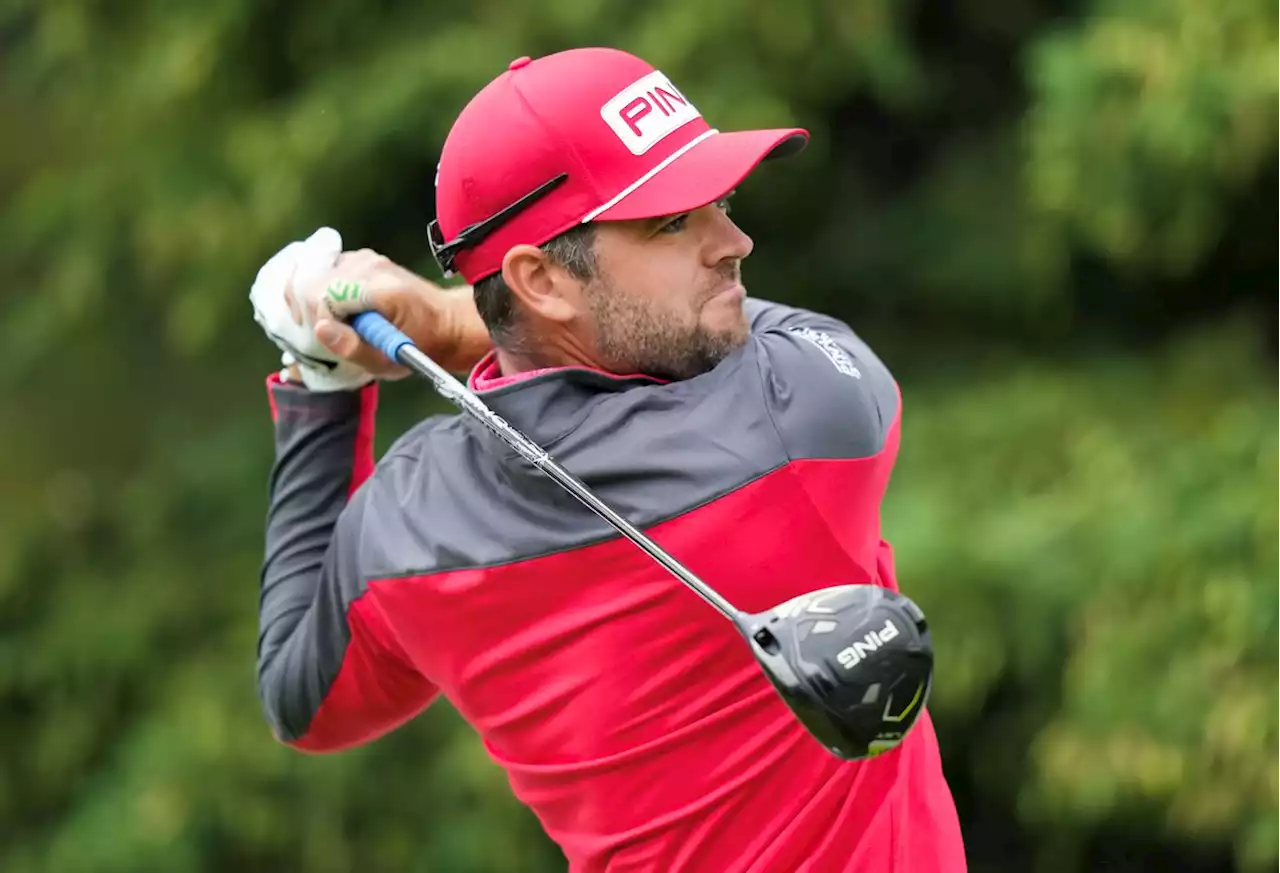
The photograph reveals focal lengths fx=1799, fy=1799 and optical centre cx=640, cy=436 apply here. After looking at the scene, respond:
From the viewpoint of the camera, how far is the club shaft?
162 cm

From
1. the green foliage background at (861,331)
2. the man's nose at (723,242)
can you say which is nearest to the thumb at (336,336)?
the man's nose at (723,242)

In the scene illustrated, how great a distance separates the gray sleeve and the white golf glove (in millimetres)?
567

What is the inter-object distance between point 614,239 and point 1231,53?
89.3 inches

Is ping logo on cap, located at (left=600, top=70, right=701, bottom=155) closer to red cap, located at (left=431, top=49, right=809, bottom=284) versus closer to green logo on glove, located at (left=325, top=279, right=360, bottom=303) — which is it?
red cap, located at (left=431, top=49, right=809, bottom=284)

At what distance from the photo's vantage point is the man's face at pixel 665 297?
1818 mm

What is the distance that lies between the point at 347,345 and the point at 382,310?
7 centimetres

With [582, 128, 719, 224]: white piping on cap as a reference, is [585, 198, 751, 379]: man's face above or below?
below

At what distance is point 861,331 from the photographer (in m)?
5.07

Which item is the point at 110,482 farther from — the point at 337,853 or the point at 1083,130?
the point at 1083,130

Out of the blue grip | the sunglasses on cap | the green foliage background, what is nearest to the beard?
the sunglasses on cap

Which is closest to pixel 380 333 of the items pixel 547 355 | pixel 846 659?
pixel 547 355

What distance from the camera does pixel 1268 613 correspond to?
11.4 ft

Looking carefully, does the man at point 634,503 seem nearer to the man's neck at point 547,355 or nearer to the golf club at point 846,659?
the man's neck at point 547,355

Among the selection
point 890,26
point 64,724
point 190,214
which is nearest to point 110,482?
point 64,724
